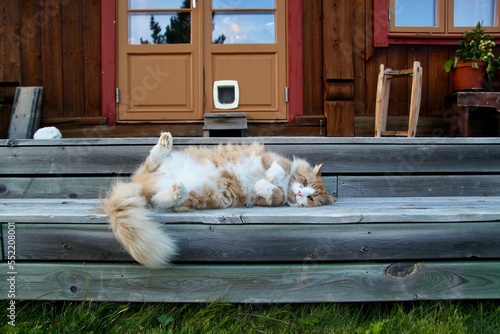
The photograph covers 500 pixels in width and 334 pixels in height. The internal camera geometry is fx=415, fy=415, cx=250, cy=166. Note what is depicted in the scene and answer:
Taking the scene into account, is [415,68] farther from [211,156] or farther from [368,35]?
[211,156]

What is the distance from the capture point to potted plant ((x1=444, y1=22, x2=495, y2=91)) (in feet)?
12.6

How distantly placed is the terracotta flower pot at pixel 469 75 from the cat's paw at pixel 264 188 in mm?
2772

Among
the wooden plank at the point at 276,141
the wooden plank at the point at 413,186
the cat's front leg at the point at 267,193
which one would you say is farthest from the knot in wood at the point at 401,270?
the wooden plank at the point at 276,141

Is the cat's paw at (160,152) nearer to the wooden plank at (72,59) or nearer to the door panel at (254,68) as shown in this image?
the door panel at (254,68)

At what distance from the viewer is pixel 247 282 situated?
5.73ft

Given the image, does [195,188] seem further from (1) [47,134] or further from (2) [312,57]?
(2) [312,57]

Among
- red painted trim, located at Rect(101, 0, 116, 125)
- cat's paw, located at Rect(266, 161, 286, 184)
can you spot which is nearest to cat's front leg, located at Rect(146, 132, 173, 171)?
cat's paw, located at Rect(266, 161, 286, 184)

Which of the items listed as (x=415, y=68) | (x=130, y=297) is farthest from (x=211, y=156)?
(x=415, y=68)

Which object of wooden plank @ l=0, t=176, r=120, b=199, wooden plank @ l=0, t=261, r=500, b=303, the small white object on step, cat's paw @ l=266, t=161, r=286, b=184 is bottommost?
wooden plank @ l=0, t=261, r=500, b=303

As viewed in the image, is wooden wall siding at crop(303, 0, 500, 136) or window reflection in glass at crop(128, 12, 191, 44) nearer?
wooden wall siding at crop(303, 0, 500, 136)

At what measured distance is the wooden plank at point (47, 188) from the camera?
255 cm

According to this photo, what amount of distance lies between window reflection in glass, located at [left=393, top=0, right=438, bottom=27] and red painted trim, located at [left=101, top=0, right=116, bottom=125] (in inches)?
113

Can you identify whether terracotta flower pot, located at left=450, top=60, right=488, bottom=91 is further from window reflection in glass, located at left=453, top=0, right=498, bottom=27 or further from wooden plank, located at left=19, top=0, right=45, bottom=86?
wooden plank, located at left=19, top=0, right=45, bottom=86

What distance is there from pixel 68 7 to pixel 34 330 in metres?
3.45
